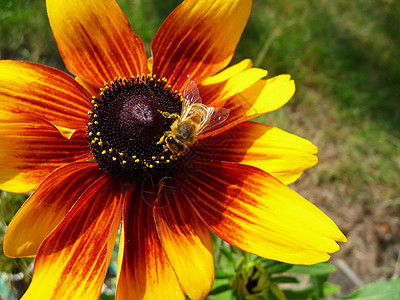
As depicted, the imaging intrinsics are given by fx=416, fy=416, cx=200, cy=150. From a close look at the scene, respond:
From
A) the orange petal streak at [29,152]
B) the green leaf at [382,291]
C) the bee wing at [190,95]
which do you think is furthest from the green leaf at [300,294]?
the orange petal streak at [29,152]

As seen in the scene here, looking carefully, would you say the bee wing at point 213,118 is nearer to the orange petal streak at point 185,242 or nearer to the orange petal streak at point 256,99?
the orange petal streak at point 256,99

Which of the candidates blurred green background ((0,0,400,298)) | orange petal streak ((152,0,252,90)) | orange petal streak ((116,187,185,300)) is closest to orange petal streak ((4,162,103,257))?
orange petal streak ((116,187,185,300))

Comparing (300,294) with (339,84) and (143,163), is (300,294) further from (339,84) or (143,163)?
(339,84)

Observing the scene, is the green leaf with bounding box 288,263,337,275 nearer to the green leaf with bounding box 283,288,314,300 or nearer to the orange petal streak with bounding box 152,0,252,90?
the green leaf with bounding box 283,288,314,300

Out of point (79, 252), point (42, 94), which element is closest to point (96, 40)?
point (42, 94)

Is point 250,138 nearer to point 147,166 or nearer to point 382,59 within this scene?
point 147,166

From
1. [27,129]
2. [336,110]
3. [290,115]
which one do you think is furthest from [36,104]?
[336,110]

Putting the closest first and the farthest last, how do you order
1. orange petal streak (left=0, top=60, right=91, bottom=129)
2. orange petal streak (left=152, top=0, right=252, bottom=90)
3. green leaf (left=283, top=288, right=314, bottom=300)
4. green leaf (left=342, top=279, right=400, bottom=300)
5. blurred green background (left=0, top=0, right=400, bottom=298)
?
orange petal streak (left=0, top=60, right=91, bottom=129)
orange petal streak (left=152, top=0, right=252, bottom=90)
green leaf (left=342, top=279, right=400, bottom=300)
green leaf (left=283, top=288, right=314, bottom=300)
blurred green background (left=0, top=0, right=400, bottom=298)
